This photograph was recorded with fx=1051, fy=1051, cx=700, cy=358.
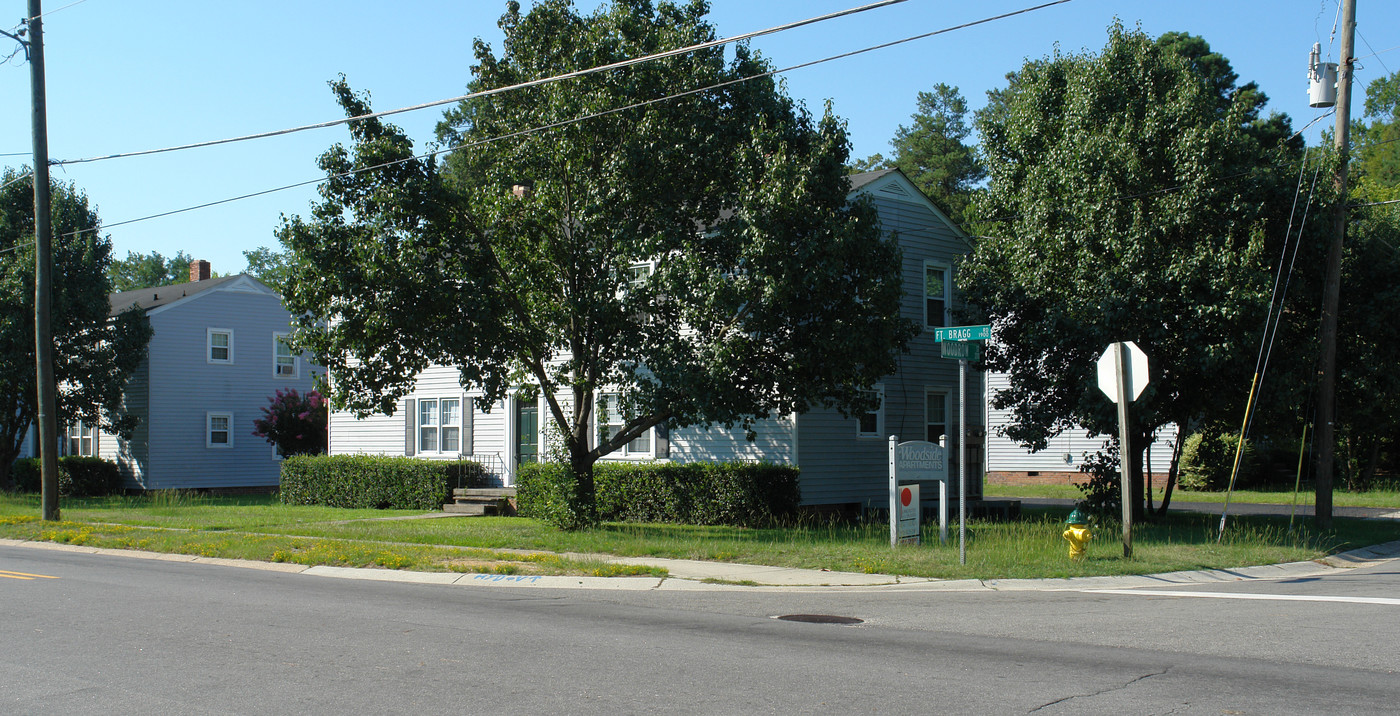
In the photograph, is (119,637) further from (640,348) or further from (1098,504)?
(1098,504)

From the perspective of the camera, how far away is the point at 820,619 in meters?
9.97

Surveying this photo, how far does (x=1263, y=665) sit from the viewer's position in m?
7.70

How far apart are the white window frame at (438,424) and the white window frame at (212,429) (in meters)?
12.9

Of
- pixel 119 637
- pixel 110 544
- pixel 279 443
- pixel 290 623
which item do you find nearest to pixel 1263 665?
pixel 290 623

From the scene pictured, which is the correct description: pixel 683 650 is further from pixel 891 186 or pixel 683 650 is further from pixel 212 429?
pixel 212 429

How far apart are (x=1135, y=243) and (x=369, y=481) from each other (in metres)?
18.5

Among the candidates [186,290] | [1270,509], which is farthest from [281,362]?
[1270,509]

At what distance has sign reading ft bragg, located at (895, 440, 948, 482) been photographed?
14641 millimetres

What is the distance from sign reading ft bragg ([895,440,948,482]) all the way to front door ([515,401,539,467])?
1211 cm

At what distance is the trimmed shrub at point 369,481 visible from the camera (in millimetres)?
25266

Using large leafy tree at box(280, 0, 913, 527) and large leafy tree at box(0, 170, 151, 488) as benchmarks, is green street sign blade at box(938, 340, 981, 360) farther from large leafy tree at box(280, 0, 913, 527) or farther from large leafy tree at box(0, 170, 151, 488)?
large leafy tree at box(0, 170, 151, 488)

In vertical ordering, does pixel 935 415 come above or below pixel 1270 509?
above

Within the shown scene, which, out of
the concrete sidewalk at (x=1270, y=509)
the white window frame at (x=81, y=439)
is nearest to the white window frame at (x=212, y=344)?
the white window frame at (x=81, y=439)

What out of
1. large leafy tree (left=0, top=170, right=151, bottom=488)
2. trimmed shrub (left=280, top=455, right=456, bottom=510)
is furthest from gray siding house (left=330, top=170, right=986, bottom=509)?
large leafy tree (left=0, top=170, right=151, bottom=488)
